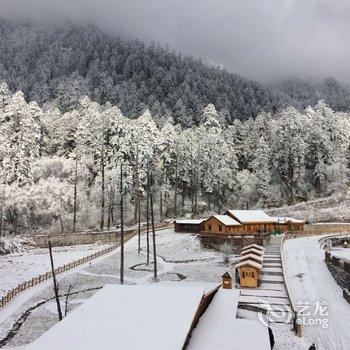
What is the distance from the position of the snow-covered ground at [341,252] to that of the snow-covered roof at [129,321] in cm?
2836

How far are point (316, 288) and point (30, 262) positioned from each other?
33026 mm

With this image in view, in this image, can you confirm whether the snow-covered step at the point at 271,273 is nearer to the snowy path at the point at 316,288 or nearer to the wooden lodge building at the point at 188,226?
the snowy path at the point at 316,288

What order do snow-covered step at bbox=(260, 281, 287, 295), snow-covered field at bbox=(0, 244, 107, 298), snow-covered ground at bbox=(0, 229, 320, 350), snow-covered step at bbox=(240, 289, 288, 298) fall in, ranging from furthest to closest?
snow-covered field at bbox=(0, 244, 107, 298), snow-covered step at bbox=(260, 281, 287, 295), snow-covered step at bbox=(240, 289, 288, 298), snow-covered ground at bbox=(0, 229, 320, 350)

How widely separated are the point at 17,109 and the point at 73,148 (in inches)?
648

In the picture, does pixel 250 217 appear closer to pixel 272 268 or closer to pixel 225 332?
pixel 272 268

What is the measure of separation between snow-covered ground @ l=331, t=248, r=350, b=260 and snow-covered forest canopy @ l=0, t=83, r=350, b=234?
3167cm

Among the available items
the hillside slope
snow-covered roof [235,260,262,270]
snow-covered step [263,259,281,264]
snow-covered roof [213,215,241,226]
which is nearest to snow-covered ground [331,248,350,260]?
snow-covered step [263,259,281,264]

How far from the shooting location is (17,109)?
71.8 meters

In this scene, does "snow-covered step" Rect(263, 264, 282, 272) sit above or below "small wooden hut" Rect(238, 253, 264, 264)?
below

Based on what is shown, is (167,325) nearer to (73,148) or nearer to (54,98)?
(73,148)

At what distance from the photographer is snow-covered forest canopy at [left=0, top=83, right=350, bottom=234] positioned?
71.4 meters

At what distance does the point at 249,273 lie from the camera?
41.1m

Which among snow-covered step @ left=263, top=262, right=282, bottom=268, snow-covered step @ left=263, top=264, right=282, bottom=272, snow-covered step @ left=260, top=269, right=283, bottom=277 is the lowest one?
snow-covered step @ left=260, top=269, right=283, bottom=277

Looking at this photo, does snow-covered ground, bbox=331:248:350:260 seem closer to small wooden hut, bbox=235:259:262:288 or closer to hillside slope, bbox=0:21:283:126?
small wooden hut, bbox=235:259:262:288
